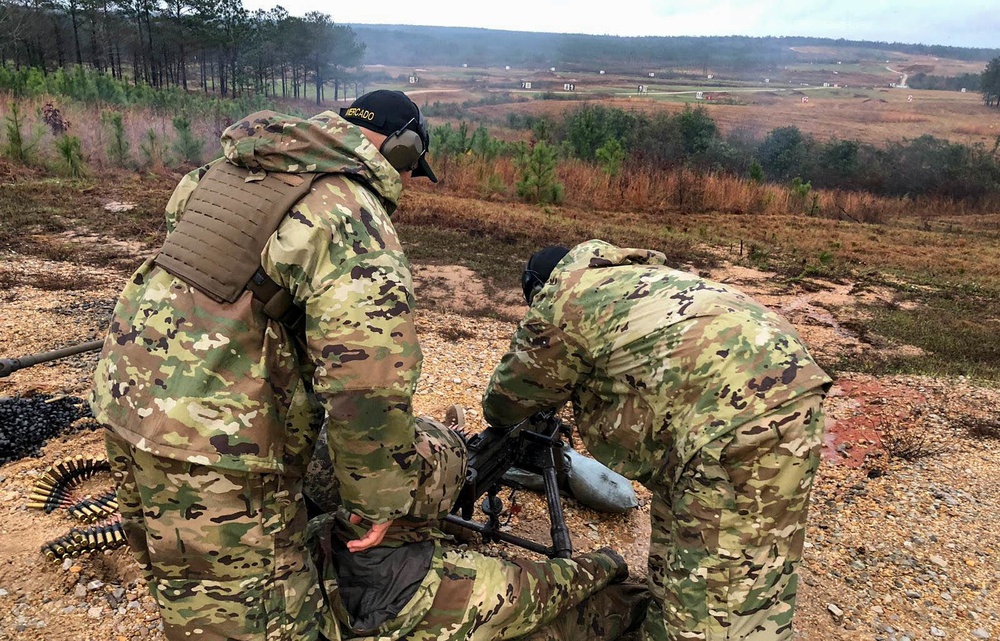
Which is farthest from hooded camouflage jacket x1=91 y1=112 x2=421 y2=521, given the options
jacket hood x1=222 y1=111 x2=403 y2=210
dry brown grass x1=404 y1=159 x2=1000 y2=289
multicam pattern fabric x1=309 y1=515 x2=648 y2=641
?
dry brown grass x1=404 y1=159 x2=1000 y2=289

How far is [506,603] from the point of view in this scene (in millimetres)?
2312

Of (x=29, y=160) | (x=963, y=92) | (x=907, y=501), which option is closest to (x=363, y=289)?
(x=907, y=501)

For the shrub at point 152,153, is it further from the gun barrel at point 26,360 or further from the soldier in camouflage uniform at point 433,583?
the soldier in camouflage uniform at point 433,583

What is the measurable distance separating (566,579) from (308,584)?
3.11 ft

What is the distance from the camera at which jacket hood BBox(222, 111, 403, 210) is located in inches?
75.6

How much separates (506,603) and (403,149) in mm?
1546

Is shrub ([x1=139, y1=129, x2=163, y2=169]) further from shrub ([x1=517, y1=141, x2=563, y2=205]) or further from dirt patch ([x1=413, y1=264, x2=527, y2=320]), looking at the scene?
dirt patch ([x1=413, y1=264, x2=527, y2=320])

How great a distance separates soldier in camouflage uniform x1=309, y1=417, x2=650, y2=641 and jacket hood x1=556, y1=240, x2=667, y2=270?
798 mm

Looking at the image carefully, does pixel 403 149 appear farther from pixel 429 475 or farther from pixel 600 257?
pixel 429 475

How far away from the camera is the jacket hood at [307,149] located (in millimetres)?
1920

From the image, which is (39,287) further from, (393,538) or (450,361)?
(393,538)

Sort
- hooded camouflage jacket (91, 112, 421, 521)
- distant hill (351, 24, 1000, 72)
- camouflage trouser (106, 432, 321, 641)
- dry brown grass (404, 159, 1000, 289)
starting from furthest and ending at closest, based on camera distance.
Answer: distant hill (351, 24, 1000, 72)
dry brown grass (404, 159, 1000, 289)
camouflage trouser (106, 432, 321, 641)
hooded camouflage jacket (91, 112, 421, 521)

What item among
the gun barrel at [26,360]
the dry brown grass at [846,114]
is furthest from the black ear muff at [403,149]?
the dry brown grass at [846,114]

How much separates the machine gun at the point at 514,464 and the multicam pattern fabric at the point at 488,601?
0.28m
